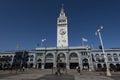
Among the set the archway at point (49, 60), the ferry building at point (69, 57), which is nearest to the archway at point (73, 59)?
the ferry building at point (69, 57)

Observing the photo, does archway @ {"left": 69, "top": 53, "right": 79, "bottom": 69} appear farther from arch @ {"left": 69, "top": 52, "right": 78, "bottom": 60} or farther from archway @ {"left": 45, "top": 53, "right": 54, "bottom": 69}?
archway @ {"left": 45, "top": 53, "right": 54, "bottom": 69}

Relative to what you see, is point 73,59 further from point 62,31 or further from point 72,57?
point 62,31

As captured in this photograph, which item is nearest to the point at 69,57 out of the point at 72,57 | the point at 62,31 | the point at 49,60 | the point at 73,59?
the point at 72,57

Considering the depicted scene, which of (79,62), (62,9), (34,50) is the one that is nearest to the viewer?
(79,62)

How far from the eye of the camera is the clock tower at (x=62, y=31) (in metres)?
93.4

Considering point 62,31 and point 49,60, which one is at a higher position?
point 62,31

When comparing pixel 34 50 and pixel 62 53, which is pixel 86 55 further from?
pixel 34 50

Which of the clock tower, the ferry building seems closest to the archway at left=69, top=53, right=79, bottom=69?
the ferry building

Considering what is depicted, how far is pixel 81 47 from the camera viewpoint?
286 feet

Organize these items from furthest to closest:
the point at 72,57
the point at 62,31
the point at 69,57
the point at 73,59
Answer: the point at 62,31 → the point at 72,57 → the point at 69,57 → the point at 73,59

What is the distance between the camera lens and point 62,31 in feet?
315

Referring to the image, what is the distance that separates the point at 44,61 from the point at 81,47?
27024 millimetres

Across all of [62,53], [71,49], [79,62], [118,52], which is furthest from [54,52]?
[118,52]

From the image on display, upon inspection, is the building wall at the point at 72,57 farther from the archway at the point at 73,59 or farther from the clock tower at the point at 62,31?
the clock tower at the point at 62,31
